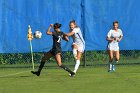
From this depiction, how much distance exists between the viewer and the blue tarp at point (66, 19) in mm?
21234

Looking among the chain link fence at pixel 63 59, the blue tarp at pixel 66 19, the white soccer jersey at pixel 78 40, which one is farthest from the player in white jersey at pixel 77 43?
the chain link fence at pixel 63 59

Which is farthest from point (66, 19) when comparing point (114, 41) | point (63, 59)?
point (114, 41)

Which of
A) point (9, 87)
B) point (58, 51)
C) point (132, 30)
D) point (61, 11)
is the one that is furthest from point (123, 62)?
point (9, 87)

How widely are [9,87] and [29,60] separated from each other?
9.06 m

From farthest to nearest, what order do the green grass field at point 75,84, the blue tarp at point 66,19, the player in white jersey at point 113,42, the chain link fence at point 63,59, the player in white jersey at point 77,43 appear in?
the chain link fence at point 63,59, the blue tarp at point 66,19, the player in white jersey at point 113,42, the player in white jersey at point 77,43, the green grass field at point 75,84

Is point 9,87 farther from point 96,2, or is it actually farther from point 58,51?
point 96,2

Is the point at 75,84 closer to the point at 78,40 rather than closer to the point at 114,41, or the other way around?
the point at 78,40

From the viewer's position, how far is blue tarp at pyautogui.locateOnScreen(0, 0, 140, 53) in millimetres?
21234

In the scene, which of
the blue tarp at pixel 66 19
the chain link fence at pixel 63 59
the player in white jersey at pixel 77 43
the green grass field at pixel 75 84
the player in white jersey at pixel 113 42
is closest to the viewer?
the green grass field at pixel 75 84

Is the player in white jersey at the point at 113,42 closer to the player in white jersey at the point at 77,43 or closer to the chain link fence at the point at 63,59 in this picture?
the player in white jersey at the point at 77,43

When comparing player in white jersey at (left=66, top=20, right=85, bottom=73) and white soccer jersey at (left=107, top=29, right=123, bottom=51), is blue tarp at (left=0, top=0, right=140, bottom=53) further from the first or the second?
player in white jersey at (left=66, top=20, right=85, bottom=73)

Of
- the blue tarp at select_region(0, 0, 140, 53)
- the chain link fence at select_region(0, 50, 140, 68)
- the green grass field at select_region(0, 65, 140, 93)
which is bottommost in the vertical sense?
the green grass field at select_region(0, 65, 140, 93)

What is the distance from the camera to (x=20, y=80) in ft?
52.5

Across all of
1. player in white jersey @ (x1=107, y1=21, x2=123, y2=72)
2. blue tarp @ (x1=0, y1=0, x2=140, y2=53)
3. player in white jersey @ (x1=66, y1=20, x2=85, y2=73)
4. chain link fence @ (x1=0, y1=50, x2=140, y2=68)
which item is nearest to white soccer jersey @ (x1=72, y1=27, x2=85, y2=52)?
player in white jersey @ (x1=66, y1=20, x2=85, y2=73)
